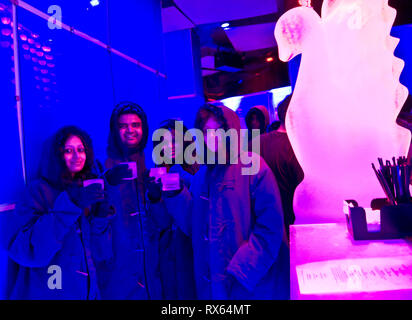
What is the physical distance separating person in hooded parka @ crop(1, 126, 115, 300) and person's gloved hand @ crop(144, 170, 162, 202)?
281 millimetres

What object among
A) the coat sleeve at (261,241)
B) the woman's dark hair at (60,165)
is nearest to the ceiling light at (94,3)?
the woman's dark hair at (60,165)

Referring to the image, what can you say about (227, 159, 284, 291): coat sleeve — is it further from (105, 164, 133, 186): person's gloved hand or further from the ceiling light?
the ceiling light

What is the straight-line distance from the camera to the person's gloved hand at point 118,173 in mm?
1713

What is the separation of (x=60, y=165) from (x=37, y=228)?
29 centimetres

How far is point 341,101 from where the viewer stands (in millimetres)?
1629

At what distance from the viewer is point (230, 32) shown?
5004mm

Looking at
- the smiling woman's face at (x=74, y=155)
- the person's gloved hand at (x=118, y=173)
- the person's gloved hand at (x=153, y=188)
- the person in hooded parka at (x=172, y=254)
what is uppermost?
the smiling woman's face at (x=74, y=155)

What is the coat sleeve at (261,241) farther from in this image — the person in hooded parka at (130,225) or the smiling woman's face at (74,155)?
the smiling woman's face at (74,155)

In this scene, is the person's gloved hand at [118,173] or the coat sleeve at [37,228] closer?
the coat sleeve at [37,228]

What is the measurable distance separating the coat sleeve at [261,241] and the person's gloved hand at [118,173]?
2.12 ft

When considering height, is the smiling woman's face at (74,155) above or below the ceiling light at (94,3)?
below

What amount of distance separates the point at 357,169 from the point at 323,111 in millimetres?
319
